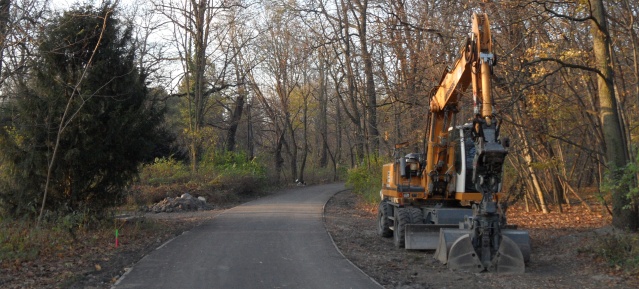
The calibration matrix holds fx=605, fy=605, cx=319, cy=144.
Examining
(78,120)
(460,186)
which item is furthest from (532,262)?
(78,120)

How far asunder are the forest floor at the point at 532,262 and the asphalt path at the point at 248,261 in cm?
60

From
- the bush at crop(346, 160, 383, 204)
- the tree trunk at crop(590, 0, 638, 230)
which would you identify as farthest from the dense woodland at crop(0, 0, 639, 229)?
the bush at crop(346, 160, 383, 204)

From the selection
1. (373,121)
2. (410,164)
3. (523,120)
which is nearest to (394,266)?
(410,164)

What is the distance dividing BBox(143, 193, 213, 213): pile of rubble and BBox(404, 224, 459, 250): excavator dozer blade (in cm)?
1571

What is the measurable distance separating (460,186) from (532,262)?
246 centimetres

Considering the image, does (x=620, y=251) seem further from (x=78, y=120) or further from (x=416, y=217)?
(x=78, y=120)

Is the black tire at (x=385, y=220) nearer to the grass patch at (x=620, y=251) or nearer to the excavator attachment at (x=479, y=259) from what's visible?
the excavator attachment at (x=479, y=259)

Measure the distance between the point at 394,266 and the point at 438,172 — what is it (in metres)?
3.64

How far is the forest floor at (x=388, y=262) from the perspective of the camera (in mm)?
10555

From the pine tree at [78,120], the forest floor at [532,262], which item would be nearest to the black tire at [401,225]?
the forest floor at [532,262]

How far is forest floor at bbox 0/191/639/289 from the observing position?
10.6 metres

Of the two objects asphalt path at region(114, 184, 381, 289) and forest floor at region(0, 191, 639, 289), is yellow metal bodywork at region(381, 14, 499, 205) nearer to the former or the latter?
forest floor at region(0, 191, 639, 289)

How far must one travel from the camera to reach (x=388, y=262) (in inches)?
517

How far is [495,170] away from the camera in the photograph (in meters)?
11.1
